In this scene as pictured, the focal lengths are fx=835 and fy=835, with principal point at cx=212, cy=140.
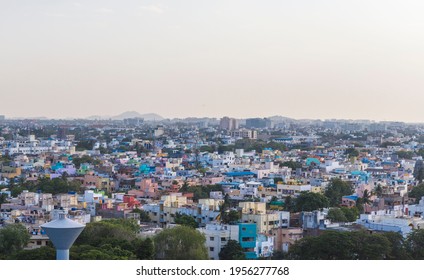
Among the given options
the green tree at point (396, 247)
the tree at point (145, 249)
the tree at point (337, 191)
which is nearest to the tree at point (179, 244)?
the tree at point (145, 249)

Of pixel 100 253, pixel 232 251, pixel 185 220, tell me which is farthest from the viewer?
pixel 185 220

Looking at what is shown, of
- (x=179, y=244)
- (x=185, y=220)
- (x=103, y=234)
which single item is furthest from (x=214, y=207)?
(x=179, y=244)

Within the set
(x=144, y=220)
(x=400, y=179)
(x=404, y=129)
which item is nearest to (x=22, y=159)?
(x=400, y=179)

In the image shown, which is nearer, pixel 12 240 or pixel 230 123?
pixel 12 240

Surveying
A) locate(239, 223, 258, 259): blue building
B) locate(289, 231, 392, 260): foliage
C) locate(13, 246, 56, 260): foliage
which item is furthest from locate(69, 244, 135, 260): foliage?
locate(239, 223, 258, 259): blue building

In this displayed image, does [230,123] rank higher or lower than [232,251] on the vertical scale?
lower

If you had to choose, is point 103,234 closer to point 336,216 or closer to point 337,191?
point 336,216
